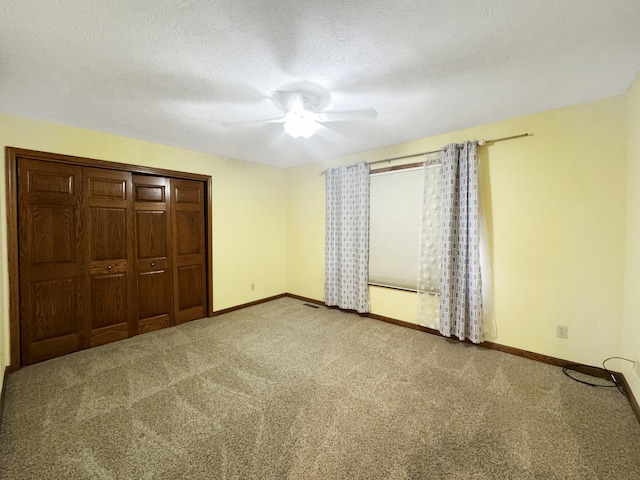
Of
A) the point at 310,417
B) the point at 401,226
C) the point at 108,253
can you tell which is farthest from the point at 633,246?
the point at 108,253

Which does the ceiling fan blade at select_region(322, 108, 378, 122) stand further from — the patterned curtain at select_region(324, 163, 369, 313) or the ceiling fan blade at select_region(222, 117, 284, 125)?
the patterned curtain at select_region(324, 163, 369, 313)

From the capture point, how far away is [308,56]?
161 cm

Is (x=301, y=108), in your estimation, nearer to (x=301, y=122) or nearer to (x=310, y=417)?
(x=301, y=122)

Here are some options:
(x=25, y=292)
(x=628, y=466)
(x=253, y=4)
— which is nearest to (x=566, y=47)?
(x=253, y=4)

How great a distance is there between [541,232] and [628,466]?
1731 millimetres

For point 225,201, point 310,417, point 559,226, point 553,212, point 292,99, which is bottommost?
point 310,417

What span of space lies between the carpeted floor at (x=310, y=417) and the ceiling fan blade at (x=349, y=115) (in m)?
2.34

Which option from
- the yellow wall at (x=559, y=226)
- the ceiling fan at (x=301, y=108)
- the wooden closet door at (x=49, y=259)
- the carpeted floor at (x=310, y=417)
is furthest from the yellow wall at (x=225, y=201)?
the yellow wall at (x=559, y=226)

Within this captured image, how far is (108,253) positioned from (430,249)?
3695mm

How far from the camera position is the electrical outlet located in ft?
7.84

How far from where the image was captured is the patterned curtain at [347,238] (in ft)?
12.2

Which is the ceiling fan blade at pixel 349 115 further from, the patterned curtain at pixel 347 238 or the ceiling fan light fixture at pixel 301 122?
the patterned curtain at pixel 347 238

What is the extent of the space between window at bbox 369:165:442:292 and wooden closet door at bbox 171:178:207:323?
2413 millimetres

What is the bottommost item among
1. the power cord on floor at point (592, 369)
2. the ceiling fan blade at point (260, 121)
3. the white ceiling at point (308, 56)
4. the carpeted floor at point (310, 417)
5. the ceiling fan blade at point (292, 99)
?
the carpeted floor at point (310, 417)
